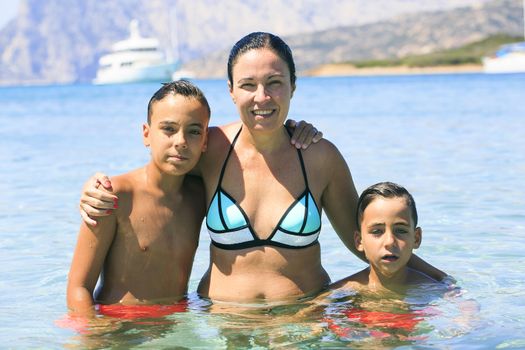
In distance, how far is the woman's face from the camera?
476 centimetres

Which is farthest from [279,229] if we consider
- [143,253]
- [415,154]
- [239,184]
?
[415,154]

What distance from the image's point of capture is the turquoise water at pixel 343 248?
15.4 ft

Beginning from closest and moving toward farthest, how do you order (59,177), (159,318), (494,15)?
1. (159,318)
2. (59,177)
3. (494,15)

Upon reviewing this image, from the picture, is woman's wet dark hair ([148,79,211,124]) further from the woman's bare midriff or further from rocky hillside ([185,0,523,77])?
rocky hillside ([185,0,523,77])

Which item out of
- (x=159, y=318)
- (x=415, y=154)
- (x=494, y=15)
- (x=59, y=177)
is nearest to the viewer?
(x=159, y=318)

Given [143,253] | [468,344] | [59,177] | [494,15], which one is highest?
[494,15]

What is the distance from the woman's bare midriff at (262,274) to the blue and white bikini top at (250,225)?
0.05m

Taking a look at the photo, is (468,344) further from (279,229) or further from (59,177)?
(59,177)

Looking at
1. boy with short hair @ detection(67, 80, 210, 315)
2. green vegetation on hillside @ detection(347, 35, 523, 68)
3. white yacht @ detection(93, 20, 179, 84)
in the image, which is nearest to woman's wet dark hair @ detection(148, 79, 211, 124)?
boy with short hair @ detection(67, 80, 210, 315)

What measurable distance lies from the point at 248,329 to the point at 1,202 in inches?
298

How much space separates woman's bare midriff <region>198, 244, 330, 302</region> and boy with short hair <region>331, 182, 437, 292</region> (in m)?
0.37

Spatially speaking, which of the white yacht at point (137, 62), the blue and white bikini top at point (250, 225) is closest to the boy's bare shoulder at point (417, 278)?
the blue and white bikini top at point (250, 225)

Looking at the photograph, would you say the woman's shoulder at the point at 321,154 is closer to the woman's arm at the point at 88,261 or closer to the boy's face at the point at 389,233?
the boy's face at the point at 389,233

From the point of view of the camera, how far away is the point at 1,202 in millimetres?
11492
